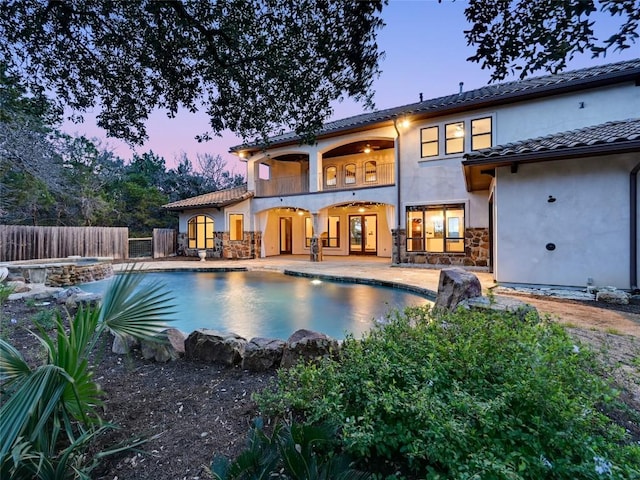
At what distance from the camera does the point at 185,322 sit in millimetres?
7086

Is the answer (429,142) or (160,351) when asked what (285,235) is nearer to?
(429,142)

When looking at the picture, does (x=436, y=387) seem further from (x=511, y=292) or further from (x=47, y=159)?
(x=47, y=159)

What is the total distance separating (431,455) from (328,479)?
0.54m

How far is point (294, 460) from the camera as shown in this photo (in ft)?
5.50

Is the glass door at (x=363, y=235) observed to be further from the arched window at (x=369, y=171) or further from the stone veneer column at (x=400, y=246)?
the stone veneer column at (x=400, y=246)

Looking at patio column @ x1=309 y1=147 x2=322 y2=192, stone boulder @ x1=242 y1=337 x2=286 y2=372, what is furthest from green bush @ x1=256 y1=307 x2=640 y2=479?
patio column @ x1=309 y1=147 x2=322 y2=192

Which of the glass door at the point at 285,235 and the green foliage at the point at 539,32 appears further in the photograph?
the glass door at the point at 285,235

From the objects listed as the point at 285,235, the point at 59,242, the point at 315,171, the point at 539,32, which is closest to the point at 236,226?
the point at 285,235

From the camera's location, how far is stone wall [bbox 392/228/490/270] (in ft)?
39.8

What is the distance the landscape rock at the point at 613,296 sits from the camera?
623 centimetres

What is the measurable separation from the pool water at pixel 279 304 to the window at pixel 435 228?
4663 mm

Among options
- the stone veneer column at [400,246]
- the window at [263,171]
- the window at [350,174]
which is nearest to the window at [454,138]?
the stone veneer column at [400,246]

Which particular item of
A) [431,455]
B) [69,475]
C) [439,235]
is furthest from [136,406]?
[439,235]

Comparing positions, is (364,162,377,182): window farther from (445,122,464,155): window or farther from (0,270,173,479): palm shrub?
(0,270,173,479): palm shrub
